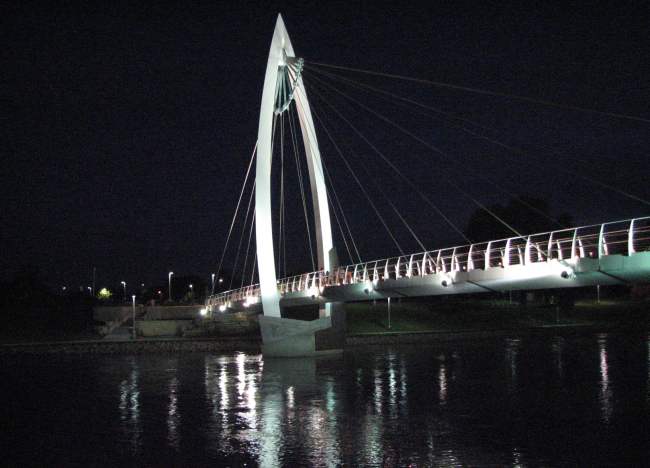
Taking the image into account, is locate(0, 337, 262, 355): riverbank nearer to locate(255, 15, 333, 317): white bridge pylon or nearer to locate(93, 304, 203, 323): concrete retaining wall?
locate(255, 15, 333, 317): white bridge pylon

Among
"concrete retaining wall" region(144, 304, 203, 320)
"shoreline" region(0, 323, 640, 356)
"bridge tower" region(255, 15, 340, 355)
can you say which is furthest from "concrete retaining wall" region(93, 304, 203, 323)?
"bridge tower" region(255, 15, 340, 355)

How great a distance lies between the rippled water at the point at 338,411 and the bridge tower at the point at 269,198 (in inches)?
72.1

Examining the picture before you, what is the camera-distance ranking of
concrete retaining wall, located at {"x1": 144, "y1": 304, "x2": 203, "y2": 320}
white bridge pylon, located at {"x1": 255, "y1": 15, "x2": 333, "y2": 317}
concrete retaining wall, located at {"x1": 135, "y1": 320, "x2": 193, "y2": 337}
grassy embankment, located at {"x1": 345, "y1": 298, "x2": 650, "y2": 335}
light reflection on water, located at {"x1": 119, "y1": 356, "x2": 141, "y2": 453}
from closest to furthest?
light reflection on water, located at {"x1": 119, "y1": 356, "x2": 141, "y2": 453} < white bridge pylon, located at {"x1": 255, "y1": 15, "x2": 333, "y2": 317} < concrete retaining wall, located at {"x1": 135, "y1": 320, "x2": 193, "y2": 337} < grassy embankment, located at {"x1": 345, "y1": 298, "x2": 650, "y2": 335} < concrete retaining wall, located at {"x1": 144, "y1": 304, "x2": 203, "y2": 320}

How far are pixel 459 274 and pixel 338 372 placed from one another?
9080mm

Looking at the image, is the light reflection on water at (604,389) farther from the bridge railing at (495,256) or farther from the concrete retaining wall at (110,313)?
the concrete retaining wall at (110,313)

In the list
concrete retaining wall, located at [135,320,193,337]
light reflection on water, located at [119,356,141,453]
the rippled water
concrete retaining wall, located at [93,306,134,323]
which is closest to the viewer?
the rippled water

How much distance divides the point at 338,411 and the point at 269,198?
58.4 feet

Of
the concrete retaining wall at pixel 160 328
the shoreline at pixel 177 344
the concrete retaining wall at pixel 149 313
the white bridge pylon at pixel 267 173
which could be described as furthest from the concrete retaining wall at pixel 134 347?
the concrete retaining wall at pixel 149 313

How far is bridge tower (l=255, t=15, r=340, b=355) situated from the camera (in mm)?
39500

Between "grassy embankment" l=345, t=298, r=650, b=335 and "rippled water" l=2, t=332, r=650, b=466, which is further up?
"grassy embankment" l=345, t=298, r=650, b=335

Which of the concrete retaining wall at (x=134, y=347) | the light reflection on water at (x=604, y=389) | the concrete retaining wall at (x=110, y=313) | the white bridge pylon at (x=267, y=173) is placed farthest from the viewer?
the concrete retaining wall at (x=110, y=313)

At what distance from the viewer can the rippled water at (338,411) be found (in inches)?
698

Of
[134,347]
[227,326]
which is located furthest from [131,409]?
[227,326]

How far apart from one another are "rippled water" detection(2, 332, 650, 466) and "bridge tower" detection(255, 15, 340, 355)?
1.83 m
